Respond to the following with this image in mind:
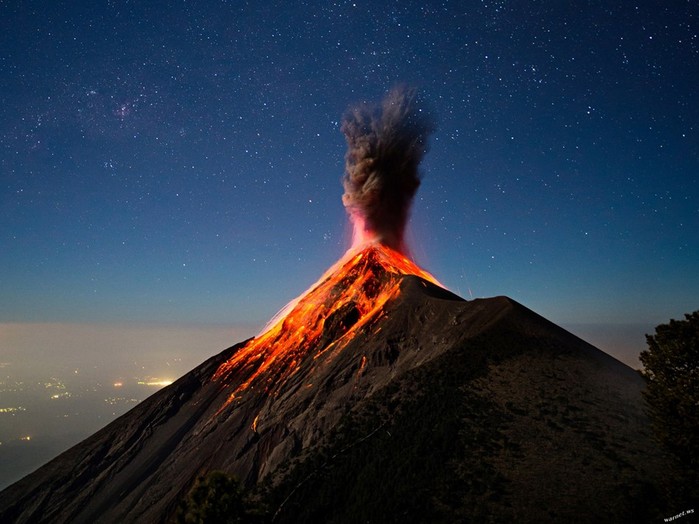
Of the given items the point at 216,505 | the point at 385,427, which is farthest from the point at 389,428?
the point at 216,505

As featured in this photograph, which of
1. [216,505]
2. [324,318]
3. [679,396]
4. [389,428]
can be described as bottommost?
[216,505]

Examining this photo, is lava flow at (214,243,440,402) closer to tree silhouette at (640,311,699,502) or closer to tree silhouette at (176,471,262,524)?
tree silhouette at (176,471,262,524)

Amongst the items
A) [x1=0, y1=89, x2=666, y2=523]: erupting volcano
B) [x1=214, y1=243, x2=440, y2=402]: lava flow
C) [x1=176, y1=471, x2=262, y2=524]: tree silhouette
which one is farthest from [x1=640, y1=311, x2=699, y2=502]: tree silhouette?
[x1=214, y1=243, x2=440, y2=402]: lava flow

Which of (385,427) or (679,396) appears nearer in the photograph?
(679,396)

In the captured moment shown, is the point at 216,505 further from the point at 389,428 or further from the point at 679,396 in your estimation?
the point at 679,396

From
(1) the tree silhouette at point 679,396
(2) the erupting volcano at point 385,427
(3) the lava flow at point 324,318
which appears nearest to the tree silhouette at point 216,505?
(2) the erupting volcano at point 385,427

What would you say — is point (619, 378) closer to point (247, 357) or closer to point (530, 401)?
point (530, 401)
